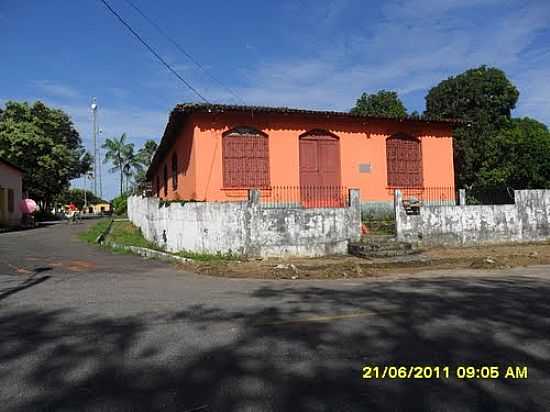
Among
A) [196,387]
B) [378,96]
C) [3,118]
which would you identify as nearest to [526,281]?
[196,387]

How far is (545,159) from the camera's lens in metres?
22.3

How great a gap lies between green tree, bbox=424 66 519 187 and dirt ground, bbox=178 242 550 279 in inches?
734

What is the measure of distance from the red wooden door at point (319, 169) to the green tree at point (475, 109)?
17515 mm

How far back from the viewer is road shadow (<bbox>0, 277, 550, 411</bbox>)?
136 inches

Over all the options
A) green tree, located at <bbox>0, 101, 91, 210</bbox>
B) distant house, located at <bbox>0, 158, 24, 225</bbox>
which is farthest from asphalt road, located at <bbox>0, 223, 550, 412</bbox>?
green tree, located at <bbox>0, 101, 91, 210</bbox>

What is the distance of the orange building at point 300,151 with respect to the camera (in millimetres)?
14906

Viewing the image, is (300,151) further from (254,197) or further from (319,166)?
(254,197)

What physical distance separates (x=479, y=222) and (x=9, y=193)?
2685cm

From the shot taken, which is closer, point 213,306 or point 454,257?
point 213,306

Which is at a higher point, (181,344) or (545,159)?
(545,159)

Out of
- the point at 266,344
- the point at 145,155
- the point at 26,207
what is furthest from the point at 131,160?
the point at 266,344

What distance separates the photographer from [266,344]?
4.79m

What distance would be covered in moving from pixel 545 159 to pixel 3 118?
134 feet

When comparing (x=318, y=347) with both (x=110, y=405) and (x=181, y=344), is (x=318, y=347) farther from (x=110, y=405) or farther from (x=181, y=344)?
(x=110, y=405)
